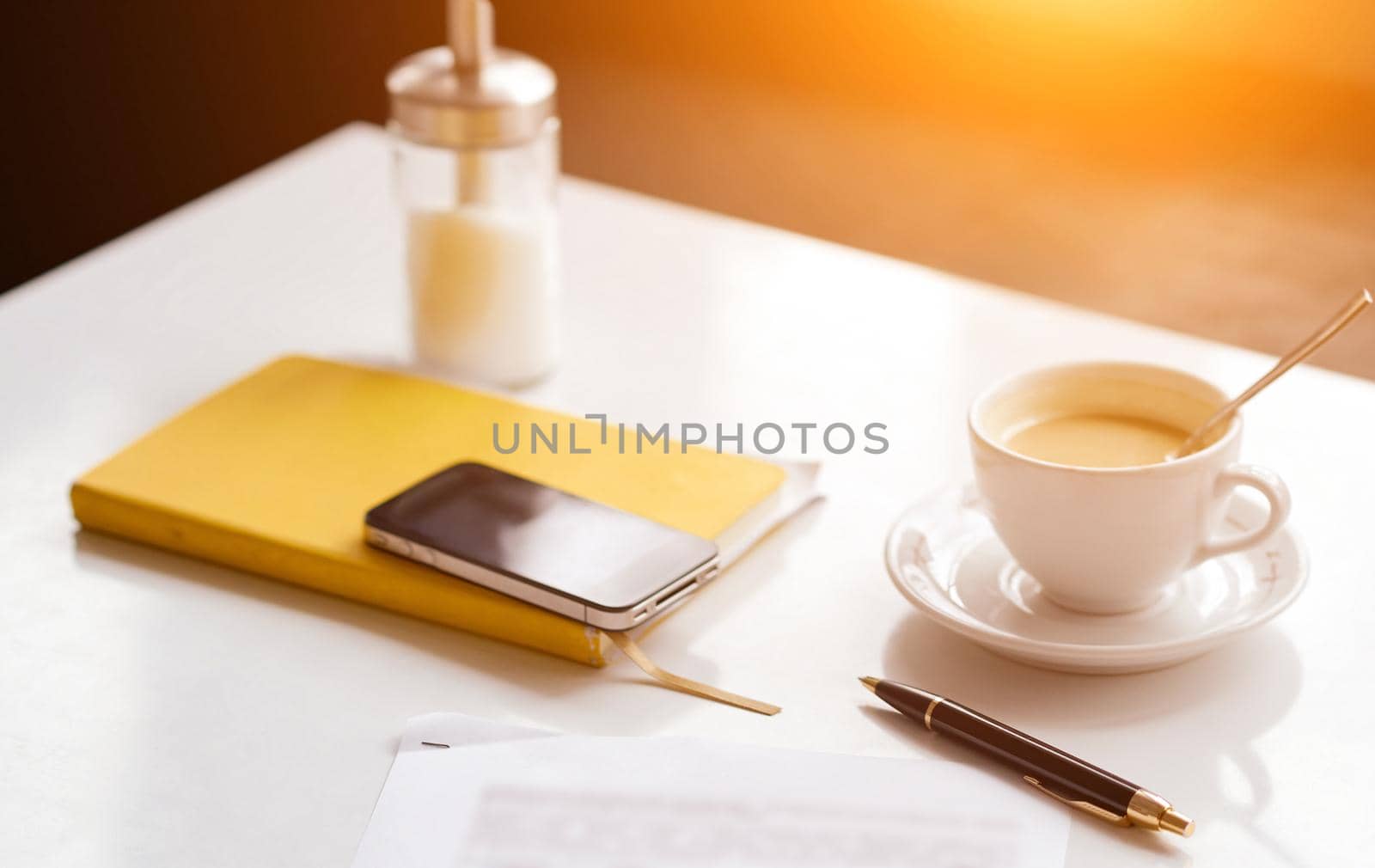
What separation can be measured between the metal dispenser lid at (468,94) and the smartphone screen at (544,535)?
0.75 ft

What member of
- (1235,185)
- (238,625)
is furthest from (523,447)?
(1235,185)

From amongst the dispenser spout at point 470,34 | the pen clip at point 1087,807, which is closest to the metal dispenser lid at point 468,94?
the dispenser spout at point 470,34

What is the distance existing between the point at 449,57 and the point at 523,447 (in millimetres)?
243

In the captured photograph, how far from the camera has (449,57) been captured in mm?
941

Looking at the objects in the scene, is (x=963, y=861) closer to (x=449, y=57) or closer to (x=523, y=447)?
(x=523, y=447)

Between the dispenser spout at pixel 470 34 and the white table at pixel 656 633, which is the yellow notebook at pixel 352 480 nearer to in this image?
the white table at pixel 656 633

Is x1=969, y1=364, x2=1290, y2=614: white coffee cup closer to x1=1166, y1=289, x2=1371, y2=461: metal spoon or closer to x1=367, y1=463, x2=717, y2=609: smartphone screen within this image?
x1=1166, y1=289, x2=1371, y2=461: metal spoon

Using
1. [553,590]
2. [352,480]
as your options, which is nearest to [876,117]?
[352,480]

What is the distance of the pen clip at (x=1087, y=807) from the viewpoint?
24.9 inches

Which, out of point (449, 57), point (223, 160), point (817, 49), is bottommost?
point (223, 160)

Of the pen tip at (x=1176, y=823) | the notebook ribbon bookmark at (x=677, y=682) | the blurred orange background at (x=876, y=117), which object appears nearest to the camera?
the pen tip at (x=1176, y=823)

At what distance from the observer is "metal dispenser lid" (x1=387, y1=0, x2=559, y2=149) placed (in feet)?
3.03

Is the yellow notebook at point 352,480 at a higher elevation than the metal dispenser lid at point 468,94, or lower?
lower

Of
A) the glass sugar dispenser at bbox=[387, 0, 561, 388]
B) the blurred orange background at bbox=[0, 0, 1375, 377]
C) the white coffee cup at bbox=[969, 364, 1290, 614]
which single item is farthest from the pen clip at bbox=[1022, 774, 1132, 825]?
the blurred orange background at bbox=[0, 0, 1375, 377]
